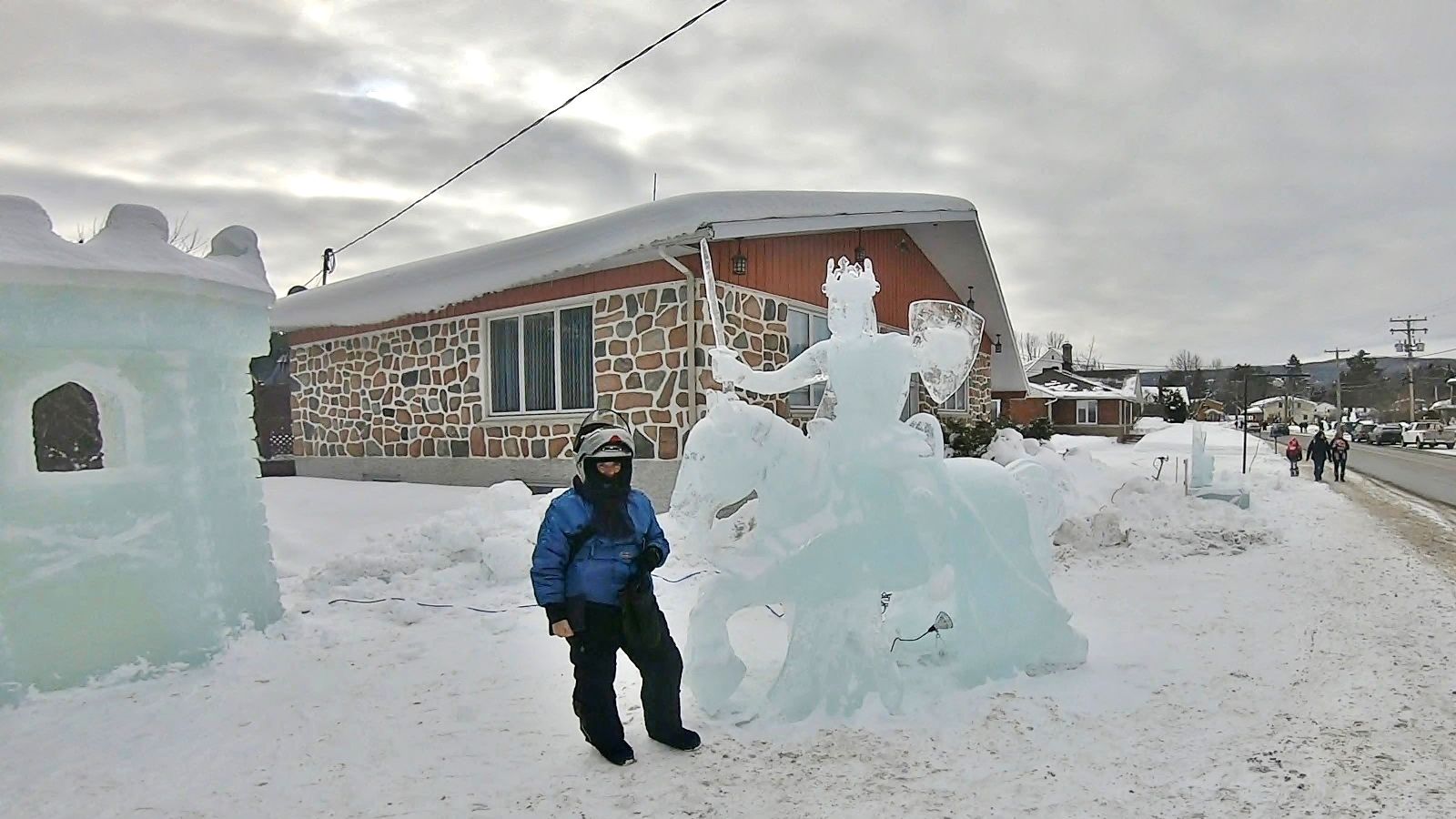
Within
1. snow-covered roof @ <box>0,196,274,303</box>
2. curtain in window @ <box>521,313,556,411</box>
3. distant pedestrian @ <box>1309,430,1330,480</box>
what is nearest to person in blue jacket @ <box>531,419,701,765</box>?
snow-covered roof @ <box>0,196,274,303</box>

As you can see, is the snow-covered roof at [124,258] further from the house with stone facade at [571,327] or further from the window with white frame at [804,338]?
the window with white frame at [804,338]

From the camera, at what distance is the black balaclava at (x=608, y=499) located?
12.2 feet

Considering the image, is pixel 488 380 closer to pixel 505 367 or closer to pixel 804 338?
pixel 505 367

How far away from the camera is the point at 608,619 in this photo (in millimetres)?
3660

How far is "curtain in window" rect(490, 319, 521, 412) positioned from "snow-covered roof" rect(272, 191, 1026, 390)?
2.56 feet

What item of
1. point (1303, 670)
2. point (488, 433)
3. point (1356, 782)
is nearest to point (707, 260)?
Answer: point (488, 433)

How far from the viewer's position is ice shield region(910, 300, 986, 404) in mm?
4652

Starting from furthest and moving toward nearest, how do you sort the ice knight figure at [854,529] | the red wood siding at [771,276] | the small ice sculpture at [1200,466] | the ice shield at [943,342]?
the small ice sculpture at [1200,466] → the red wood siding at [771,276] → the ice shield at [943,342] → the ice knight figure at [854,529]

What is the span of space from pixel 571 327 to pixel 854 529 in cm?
735

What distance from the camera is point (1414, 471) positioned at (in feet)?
80.2

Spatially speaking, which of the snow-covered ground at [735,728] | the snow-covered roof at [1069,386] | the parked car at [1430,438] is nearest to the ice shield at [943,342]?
the snow-covered ground at [735,728]

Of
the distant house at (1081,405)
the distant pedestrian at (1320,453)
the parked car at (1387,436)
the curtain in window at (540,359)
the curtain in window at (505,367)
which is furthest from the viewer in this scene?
the parked car at (1387,436)

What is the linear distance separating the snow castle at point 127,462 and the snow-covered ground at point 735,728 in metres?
0.30

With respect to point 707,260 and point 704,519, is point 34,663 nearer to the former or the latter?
point 704,519
